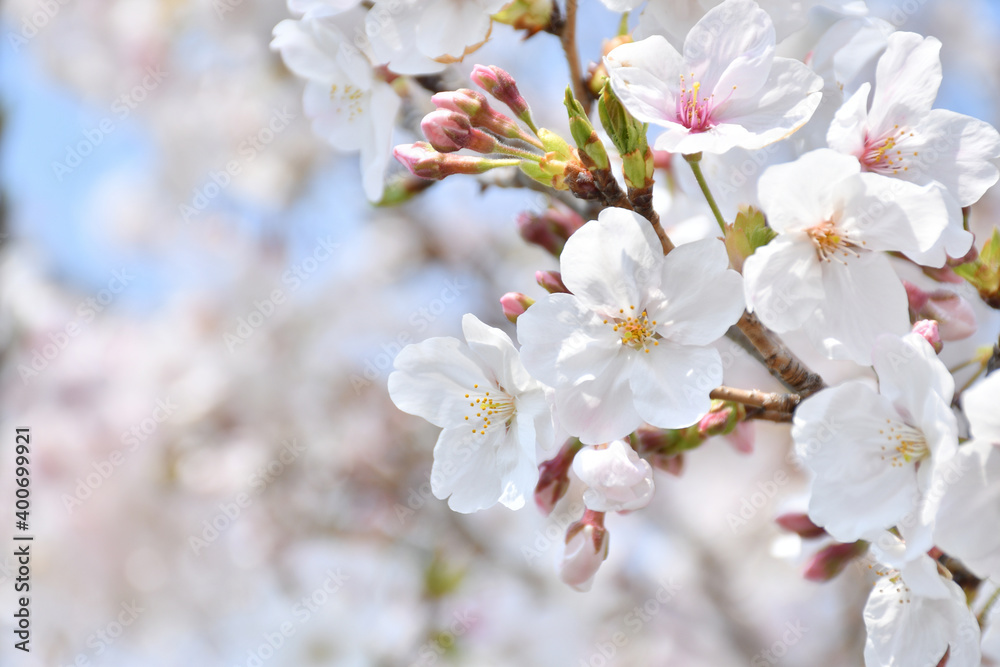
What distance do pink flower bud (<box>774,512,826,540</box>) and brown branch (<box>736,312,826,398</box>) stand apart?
0.34 meters

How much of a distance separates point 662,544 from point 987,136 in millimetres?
2790

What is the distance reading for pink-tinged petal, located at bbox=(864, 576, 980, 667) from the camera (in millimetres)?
664

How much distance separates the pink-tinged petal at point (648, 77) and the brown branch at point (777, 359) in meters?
0.21

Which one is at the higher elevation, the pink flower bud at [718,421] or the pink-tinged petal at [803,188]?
the pink-tinged petal at [803,188]

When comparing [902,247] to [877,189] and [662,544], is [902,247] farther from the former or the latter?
[662,544]

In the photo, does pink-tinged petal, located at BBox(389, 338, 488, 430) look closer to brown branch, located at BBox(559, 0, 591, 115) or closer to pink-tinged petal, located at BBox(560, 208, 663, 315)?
pink-tinged petal, located at BBox(560, 208, 663, 315)

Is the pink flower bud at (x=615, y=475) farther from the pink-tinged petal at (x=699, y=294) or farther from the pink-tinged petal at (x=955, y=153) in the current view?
the pink-tinged petal at (x=955, y=153)

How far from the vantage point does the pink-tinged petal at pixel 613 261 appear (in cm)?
64

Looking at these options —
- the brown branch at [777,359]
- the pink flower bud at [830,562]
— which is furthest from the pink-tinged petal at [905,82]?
the pink flower bud at [830,562]

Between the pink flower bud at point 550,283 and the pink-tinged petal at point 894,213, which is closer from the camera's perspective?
the pink-tinged petal at point 894,213

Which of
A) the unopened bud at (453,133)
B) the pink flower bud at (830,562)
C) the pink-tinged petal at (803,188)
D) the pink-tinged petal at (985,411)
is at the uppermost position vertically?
the unopened bud at (453,133)

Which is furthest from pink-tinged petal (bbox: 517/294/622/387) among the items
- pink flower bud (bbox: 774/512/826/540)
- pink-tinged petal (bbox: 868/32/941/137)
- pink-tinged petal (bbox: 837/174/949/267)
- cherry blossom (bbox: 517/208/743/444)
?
pink flower bud (bbox: 774/512/826/540)

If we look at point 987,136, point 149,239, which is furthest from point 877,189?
point 149,239

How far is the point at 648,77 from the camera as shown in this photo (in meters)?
0.65
